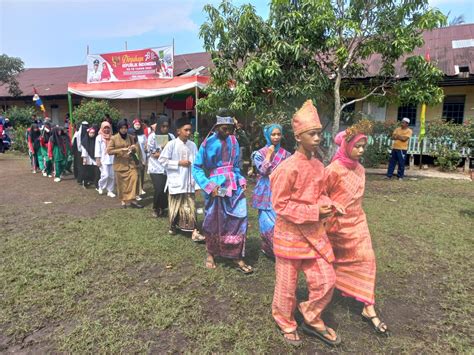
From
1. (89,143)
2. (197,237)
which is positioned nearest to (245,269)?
(197,237)

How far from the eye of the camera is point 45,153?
10031 mm

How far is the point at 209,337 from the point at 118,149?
181 inches

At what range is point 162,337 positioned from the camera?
2.71 metres

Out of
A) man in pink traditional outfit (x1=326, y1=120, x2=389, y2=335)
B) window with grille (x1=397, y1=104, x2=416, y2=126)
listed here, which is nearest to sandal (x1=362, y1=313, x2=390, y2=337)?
man in pink traditional outfit (x1=326, y1=120, x2=389, y2=335)

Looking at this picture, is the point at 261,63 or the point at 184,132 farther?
the point at 261,63

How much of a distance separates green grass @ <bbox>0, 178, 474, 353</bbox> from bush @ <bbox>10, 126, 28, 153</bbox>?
1304cm

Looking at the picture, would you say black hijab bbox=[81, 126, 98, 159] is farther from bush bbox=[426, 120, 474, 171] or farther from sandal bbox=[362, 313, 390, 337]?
bush bbox=[426, 120, 474, 171]

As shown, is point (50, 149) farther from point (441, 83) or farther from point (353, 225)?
point (441, 83)

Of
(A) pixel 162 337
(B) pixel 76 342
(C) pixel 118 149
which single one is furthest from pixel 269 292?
(C) pixel 118 149

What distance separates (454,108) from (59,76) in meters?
21.6

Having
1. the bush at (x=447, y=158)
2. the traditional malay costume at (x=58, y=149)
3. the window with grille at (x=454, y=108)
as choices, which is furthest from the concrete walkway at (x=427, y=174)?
the traditional malay costume at (x=58, y=149)

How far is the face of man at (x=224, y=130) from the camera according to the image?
376 centimetres

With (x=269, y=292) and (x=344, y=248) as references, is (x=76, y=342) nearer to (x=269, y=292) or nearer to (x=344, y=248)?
(x=269, y=292)

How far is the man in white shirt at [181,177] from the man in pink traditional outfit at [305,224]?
7.72ft
